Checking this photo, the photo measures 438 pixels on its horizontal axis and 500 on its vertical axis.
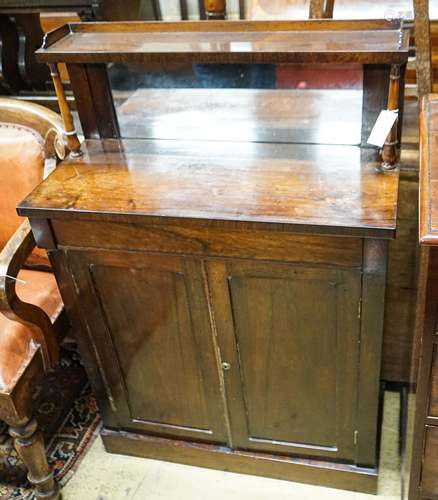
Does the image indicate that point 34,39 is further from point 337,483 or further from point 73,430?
point 337,483

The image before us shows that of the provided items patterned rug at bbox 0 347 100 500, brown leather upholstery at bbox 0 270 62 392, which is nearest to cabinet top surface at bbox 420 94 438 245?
brown leather upholstery at bbox 0 270 62 392

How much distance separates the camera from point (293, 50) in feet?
Result: 4.48

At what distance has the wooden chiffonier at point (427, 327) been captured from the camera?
3.61 ft

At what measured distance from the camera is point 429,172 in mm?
1171

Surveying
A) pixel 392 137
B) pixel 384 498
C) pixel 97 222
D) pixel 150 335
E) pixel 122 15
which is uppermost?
pixel 122 15

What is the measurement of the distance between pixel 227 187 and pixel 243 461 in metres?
0.87

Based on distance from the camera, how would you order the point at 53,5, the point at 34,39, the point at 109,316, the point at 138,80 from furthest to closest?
the point at 34,39 → the point at 53,5 → the point at 138,80 → the point at 109,316

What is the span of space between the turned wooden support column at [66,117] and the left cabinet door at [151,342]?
0.28m

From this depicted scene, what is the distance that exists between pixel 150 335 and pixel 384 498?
81cm

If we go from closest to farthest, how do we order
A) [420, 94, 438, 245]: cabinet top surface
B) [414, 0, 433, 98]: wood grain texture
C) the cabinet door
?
1. [420, 94, 438, 245]: cabinet top surface
2. the cabinet door
3. [414, 0, 433, 98]: wood grain texture

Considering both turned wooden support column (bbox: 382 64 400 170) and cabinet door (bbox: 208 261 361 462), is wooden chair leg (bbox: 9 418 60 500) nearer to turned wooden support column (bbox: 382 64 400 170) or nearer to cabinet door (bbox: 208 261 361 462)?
cabinet door (bbox: 208 261 361 462)

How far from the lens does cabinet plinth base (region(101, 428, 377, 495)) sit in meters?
1.79

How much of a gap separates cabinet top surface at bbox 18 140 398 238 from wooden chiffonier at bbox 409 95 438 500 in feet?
0.45

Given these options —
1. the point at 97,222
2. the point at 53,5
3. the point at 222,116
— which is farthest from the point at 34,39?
the point at 97,222
